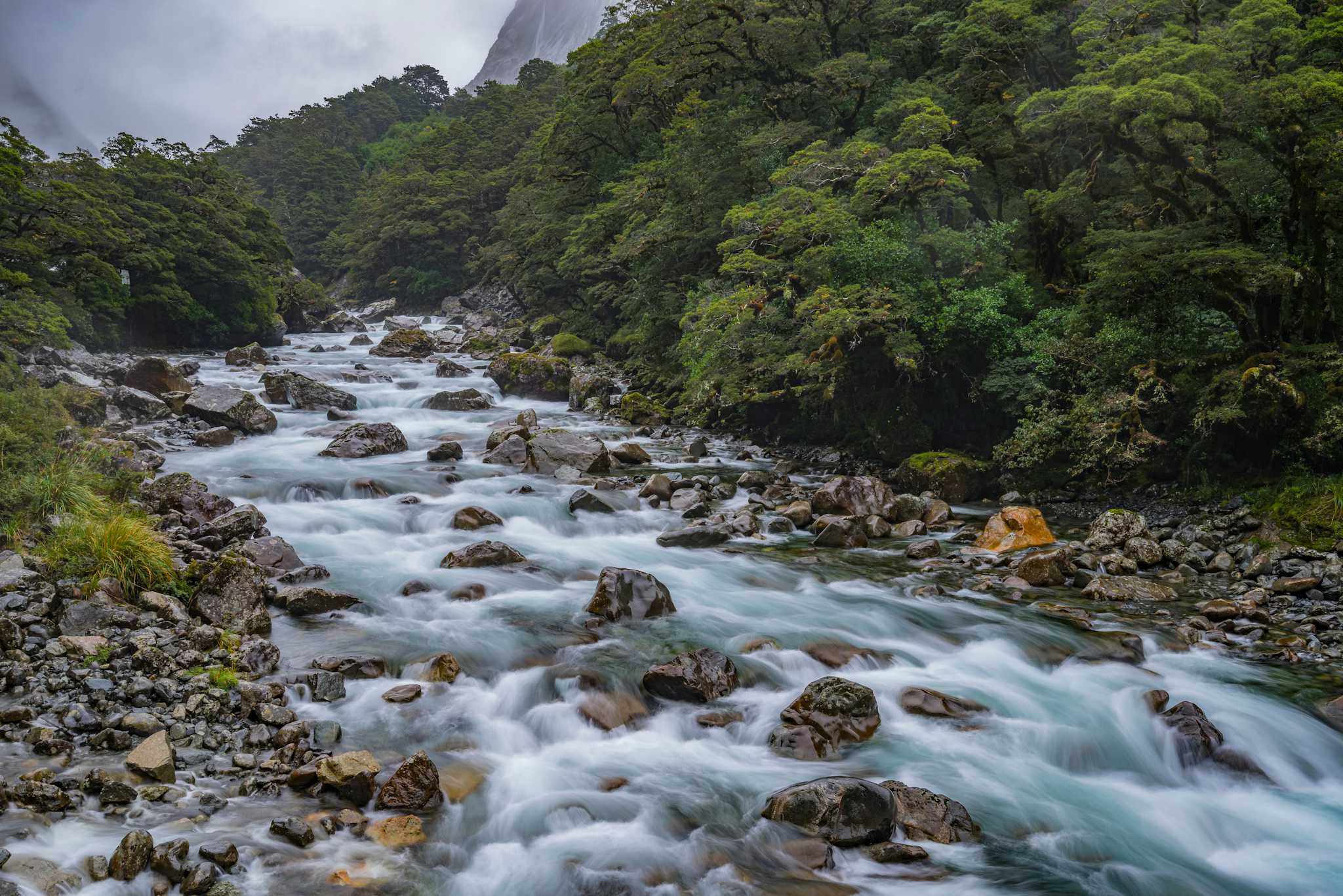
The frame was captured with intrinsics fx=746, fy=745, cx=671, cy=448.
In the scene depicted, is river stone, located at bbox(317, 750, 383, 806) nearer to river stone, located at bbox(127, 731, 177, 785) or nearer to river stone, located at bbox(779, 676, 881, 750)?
river stone, located at bbox(127, 731, 177, 785)

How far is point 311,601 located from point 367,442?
948 centimetres

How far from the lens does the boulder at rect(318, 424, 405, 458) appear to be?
53.9ft

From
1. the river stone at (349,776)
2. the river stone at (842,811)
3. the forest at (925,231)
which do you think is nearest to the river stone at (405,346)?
the forest at (925,231)

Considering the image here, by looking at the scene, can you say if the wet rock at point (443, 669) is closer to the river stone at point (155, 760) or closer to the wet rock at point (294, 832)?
the river stone at point (155, 760)

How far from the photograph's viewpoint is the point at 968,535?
11.8 m

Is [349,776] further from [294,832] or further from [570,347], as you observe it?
[570,347]

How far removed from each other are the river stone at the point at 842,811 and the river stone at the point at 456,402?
1981cm

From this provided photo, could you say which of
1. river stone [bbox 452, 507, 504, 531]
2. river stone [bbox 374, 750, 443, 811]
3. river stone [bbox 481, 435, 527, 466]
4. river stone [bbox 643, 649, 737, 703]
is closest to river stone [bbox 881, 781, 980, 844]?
river stone [bbox 643, 649, 737, 703]

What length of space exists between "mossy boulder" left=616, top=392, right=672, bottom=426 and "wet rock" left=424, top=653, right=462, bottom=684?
15.0 metres

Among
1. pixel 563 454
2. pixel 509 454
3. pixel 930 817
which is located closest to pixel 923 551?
pixel 930 817

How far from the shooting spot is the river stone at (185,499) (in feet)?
32.8

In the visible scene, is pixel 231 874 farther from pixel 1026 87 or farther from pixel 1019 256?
pixel 1026 87

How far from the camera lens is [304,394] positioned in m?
21.8

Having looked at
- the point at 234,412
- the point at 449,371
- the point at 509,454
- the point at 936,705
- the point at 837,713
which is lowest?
the point at 936,705
